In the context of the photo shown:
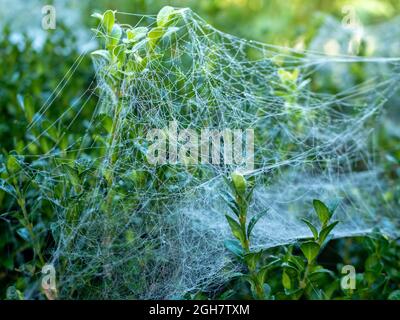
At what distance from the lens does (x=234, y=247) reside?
1.18 meters

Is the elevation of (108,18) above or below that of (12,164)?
above

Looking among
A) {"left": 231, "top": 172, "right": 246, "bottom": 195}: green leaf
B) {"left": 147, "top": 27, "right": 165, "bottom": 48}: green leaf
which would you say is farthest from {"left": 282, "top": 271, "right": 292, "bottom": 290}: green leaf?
{"left": 147, "top": 27, "right": 165, "bottom": 48}: green leaf

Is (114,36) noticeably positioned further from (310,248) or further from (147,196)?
(310,248)

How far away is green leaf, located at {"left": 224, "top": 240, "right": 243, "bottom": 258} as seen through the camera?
46.1 inches

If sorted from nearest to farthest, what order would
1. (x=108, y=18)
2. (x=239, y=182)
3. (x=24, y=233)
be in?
(x=239, y=182) → (x=108, y=18) → (x=24, y=233)

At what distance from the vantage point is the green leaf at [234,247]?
1170 millimetres

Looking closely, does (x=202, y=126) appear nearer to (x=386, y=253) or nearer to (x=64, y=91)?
(x=386, y=253)

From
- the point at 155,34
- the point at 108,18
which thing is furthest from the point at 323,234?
the point at 108,18

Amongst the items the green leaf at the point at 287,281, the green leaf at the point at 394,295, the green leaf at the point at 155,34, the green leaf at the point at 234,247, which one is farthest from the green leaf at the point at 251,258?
the green leaf at the point at 155,34

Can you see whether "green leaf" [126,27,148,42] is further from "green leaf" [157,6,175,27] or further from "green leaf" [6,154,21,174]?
"green leaf" [6,154,21,174]

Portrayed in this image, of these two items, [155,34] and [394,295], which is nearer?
[155,34]

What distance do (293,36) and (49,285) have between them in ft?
6.65

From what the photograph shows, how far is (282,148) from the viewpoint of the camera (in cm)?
167
